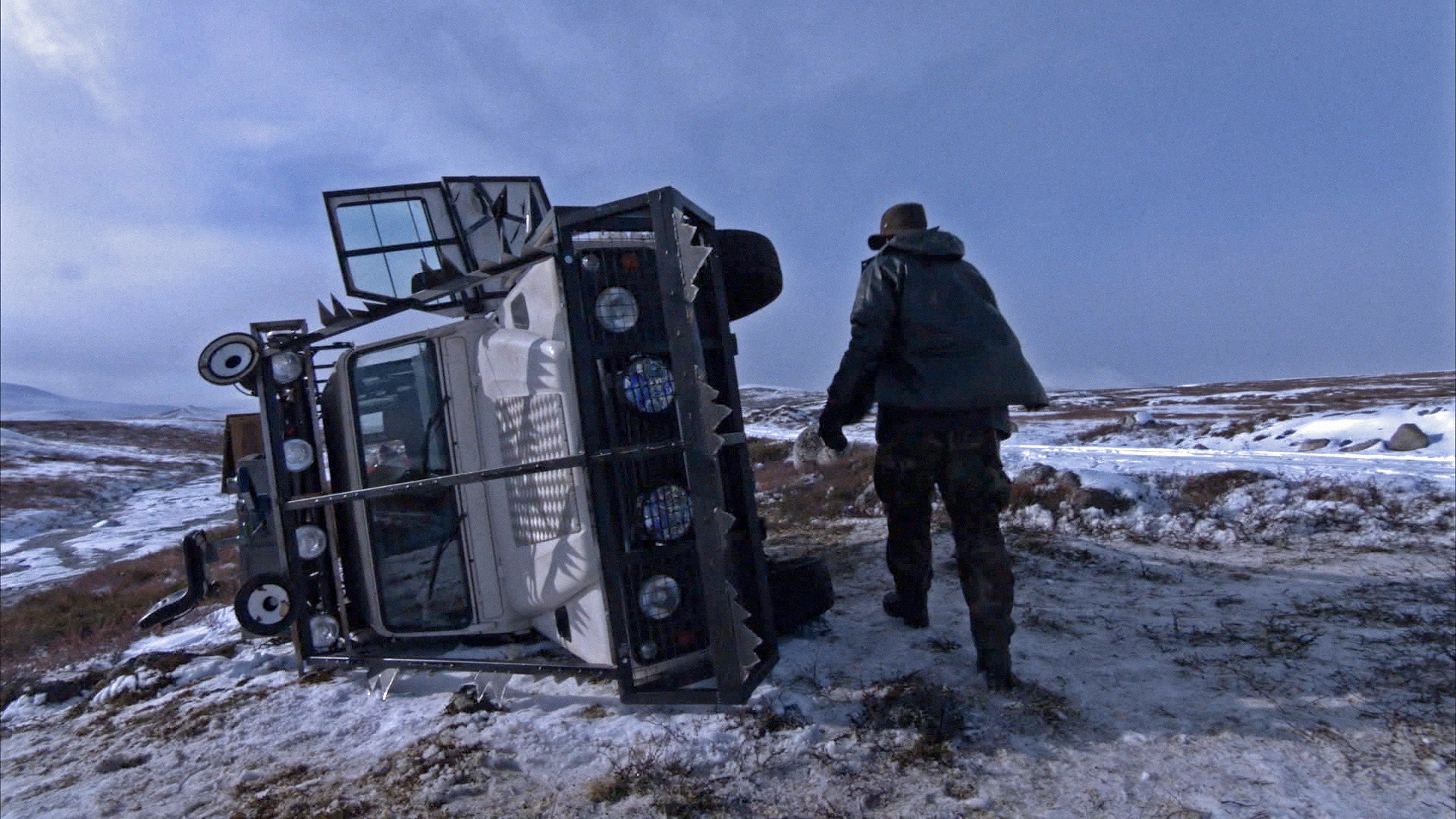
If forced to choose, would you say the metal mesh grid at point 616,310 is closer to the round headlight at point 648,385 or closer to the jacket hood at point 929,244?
the round headlight at point 648,385

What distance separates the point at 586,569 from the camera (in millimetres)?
3309

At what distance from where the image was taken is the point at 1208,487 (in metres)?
7.43

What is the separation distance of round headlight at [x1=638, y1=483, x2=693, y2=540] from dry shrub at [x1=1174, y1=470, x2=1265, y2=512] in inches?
222

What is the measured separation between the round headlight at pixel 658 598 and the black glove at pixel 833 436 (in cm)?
122

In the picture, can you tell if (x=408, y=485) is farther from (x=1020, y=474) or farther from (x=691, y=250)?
(x=1020, y=474)

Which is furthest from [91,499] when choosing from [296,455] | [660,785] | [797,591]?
[660,785]

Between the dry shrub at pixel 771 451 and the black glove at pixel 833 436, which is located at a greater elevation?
the black glove at pixel 833 436

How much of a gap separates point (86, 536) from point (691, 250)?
2517 cm

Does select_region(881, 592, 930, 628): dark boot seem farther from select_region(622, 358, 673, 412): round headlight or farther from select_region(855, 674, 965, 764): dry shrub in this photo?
select_region(622, 358, 673, 412): round headlight

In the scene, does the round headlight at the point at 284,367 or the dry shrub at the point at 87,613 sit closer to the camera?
the round headlight at the point at 284,367

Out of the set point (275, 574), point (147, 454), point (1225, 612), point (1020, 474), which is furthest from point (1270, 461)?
point (147, 454)

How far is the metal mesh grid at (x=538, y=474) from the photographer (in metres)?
3.34

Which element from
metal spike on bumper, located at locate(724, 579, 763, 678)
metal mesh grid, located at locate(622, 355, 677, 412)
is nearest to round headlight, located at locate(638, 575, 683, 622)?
metal spike on bumper, located at locate(724, 579, 763, 678)

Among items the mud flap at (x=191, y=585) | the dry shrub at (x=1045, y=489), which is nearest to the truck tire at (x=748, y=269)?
the mud flap at (x=191, y=585)
